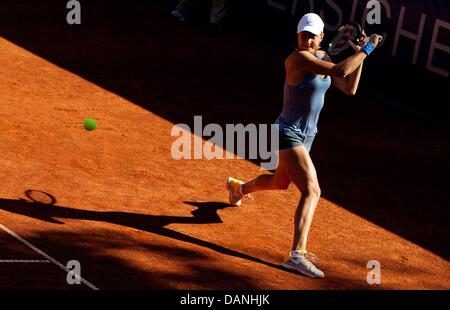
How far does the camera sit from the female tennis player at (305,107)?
859 centimetres

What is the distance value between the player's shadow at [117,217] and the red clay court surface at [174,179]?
0.07 ft

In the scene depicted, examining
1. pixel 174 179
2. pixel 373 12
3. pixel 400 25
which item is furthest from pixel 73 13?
pixel 174 179

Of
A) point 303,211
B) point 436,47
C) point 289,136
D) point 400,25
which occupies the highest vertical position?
point 400,25

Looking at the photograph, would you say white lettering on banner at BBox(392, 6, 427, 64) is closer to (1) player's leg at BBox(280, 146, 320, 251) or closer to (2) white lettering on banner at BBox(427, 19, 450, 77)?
(2) white lettering on banner at BBox(427, 19, 450, 77)

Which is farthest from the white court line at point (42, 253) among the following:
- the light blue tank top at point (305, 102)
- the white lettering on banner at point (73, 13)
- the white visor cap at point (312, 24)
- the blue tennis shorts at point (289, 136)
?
the white lettering on banner at point (73, 13)

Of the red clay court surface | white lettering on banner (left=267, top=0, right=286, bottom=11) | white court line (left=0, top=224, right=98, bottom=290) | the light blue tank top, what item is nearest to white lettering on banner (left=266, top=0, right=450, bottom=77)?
white lettering on banner (left=267, top=0, right=286, bottom=11)

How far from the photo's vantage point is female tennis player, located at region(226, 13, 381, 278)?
8.59 meters

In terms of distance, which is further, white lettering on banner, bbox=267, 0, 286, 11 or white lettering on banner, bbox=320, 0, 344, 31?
white lettering on banner, bbox=267, 0, 286, 11

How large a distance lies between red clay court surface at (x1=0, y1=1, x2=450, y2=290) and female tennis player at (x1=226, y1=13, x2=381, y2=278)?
0.40m

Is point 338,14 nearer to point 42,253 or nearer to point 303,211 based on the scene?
point 303,211

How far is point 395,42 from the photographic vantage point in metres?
15.5

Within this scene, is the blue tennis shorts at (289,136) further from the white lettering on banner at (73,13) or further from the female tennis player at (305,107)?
the white lettering on banner at (73,13)

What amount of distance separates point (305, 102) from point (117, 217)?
212cm

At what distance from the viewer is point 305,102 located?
882 centimetres
